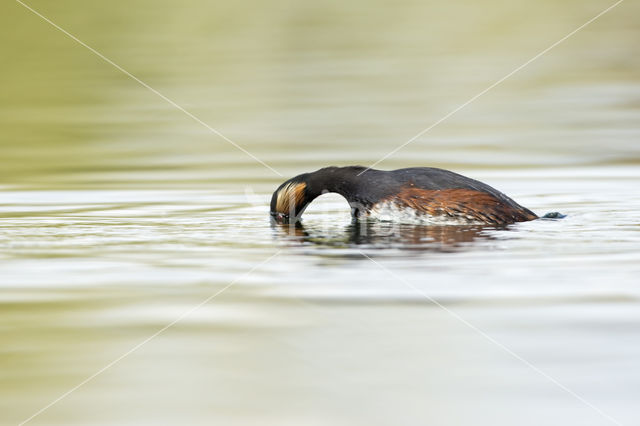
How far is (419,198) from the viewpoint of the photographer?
980 cm

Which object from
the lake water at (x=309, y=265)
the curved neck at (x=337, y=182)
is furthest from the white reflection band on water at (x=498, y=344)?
the curved neck at (x=337, y=182)

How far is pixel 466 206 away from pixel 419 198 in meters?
0.38

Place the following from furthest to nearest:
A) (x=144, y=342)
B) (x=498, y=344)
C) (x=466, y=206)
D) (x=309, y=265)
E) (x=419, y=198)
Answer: (x=419, y=198) → (x=466, y=206) → (x=309, y=265) → (x=144, y=342) → (x=498, y=344)

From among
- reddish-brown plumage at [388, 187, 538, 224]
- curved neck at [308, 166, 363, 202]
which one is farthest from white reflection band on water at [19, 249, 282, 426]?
curved neck at [308, 166, 363, 202]

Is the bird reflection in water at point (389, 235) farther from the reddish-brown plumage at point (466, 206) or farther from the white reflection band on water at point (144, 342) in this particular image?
the white reflection band on water at point (144, 342)

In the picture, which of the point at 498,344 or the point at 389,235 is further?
the point at 389,235

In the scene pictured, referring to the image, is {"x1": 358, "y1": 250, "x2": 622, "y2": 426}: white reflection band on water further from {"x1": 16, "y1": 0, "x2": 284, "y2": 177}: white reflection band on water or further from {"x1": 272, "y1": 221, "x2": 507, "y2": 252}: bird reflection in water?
{"x1": 16, "y1": 0, "x2": 284, "y2": 177}: white reflection band on water

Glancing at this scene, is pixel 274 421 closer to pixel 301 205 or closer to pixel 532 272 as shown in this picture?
pixel 532 272

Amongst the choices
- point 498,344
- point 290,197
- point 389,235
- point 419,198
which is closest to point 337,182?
point 290,197

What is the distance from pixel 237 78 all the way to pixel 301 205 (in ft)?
42.3

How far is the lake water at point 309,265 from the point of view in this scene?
4836 millimetres

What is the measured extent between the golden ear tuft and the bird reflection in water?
487 millimetres

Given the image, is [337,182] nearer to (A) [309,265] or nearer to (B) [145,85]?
(A) [309,265]

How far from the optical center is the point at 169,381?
5016 millimetres
